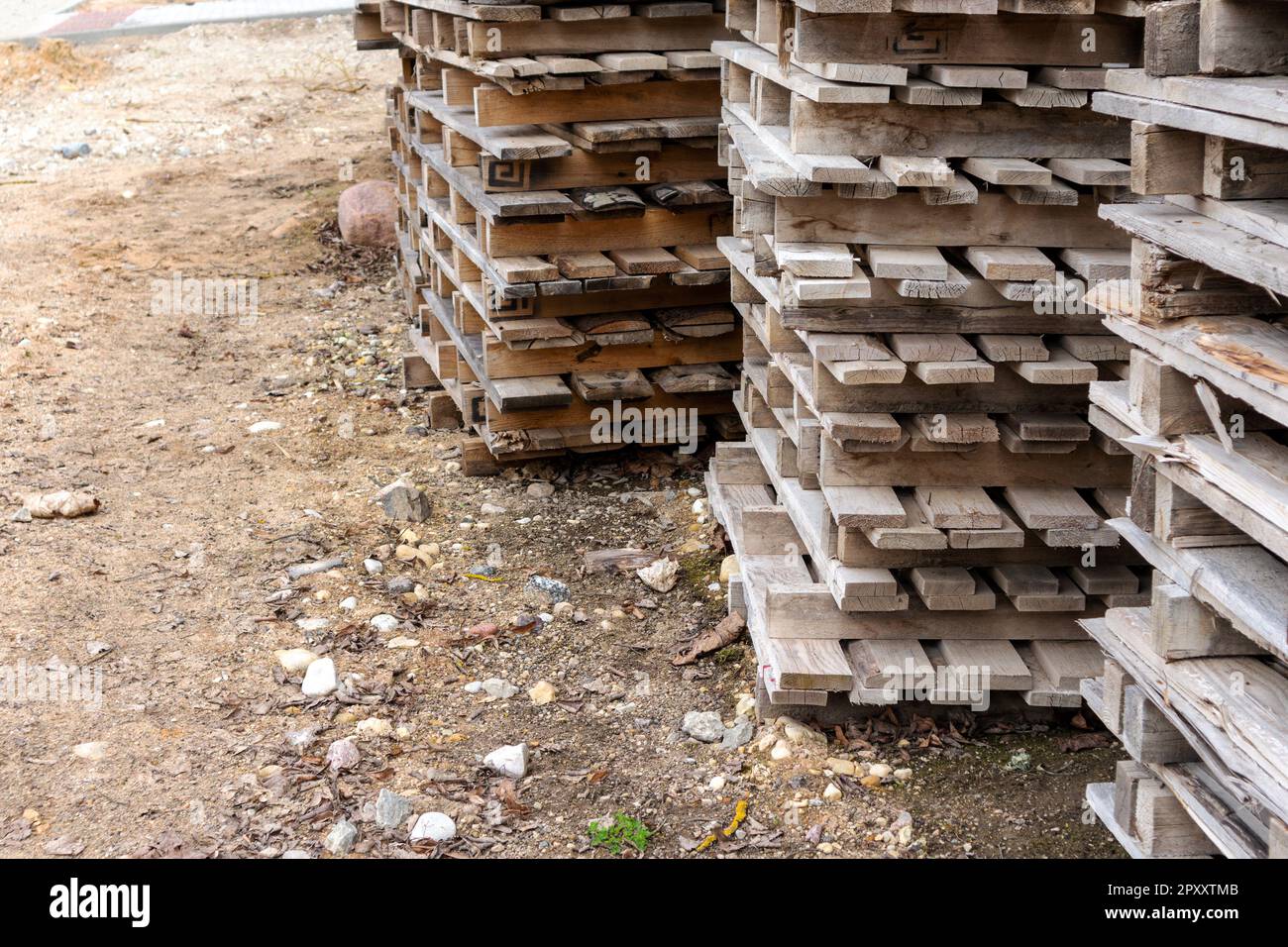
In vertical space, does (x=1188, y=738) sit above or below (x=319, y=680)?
above

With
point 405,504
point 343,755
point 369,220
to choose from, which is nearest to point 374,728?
point 343,755

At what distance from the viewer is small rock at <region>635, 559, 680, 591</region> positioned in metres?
5.45

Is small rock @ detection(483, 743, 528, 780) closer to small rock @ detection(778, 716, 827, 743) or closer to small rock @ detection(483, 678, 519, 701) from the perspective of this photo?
small rock @ detection(483, 678, 519, 701)

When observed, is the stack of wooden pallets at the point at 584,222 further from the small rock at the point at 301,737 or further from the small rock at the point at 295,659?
the small rock at the point at 301,737

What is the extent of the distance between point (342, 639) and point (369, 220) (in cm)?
623

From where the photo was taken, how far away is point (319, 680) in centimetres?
473

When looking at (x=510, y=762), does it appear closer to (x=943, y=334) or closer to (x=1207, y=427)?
(x=943, y=334)

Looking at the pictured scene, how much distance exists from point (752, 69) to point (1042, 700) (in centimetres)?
230

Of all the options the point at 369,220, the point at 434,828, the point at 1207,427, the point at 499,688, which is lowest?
the point at 434,828

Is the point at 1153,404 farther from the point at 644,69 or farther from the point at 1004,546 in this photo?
the point at 644,69

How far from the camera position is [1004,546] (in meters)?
4.13

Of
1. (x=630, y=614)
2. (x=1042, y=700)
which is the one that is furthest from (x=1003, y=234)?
(x=630, y=614)

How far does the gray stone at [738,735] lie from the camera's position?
4.36 meters

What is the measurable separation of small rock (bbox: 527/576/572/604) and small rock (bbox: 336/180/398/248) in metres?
5.75
